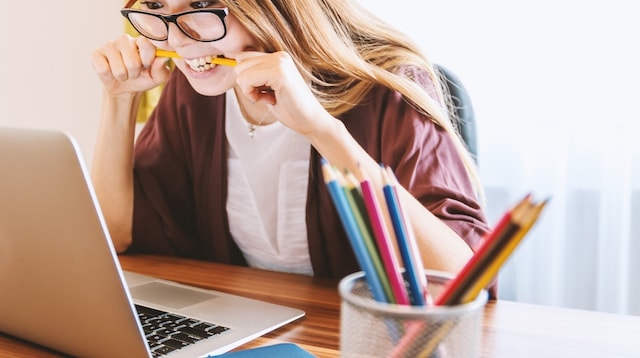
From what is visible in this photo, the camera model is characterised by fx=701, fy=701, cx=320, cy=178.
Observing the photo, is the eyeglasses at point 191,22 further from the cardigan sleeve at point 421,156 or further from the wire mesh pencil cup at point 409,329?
the wire mesh pencil cup at point 409,329

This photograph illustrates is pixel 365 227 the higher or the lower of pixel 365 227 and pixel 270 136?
the higher

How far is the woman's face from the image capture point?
1050mm

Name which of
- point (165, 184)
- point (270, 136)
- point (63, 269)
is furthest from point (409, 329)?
point (165, 184)

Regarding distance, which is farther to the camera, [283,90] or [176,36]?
[176,36]

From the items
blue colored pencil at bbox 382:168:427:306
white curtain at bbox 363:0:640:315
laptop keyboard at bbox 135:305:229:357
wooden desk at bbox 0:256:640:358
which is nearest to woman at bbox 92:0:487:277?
wooden desk at bbox 0:256:640:358

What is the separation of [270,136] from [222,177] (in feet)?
0.37

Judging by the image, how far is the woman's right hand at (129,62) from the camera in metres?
1.17

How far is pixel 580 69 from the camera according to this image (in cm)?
170

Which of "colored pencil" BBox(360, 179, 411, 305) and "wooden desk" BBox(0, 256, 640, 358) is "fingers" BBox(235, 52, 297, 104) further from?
"colored pencil" BBox(360, 179, 411, 305)

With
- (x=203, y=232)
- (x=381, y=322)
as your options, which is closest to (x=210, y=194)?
(x=203, y=232)

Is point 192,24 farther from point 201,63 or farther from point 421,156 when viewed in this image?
point 421,156

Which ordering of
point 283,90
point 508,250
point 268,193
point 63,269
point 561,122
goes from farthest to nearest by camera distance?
1. point 561,122
2. point 268,193
3. point 283,90
4. point 63,269
5. point 508,250

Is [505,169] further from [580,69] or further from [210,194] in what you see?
[210,194]

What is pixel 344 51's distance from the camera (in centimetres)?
107
